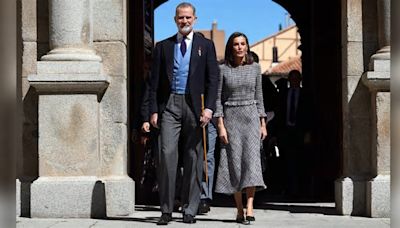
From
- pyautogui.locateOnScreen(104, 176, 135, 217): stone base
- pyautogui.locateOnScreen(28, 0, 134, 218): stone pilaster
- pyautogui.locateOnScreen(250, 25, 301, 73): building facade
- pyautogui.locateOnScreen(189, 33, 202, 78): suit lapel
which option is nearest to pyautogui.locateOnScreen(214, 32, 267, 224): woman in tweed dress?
pyautogui.locateOnScreen(189, 33, 202, 78): suit lapel

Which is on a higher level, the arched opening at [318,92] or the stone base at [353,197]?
the arched opening at [318,92]

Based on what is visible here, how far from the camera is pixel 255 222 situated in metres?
6.56

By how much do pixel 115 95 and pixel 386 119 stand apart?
2.67 metres

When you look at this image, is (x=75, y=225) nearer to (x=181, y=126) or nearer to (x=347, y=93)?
(x=181, y=126)

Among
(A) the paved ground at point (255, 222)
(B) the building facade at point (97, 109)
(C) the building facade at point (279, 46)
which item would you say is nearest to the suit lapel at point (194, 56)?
(B) the building facade at point (97, 109)

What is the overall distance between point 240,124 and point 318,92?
5696 mm

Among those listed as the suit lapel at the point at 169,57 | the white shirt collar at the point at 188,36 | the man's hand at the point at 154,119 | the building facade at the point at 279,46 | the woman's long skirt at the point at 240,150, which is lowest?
the woman's long skirt at the point at 240,150

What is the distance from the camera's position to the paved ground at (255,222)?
620 cm

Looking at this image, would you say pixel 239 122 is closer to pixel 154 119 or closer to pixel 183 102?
pixel 183 102

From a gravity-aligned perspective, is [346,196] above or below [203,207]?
above

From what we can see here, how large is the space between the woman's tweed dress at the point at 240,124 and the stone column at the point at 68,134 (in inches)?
47.5

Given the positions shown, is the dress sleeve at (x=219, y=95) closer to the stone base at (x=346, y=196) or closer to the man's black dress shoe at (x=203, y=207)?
the man's black dress shoe at (x=203, y=207)

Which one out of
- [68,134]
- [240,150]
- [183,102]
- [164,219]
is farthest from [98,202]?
[240,150]

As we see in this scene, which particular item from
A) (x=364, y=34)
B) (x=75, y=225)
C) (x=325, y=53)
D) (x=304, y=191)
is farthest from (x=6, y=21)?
(x=325, y=53)
